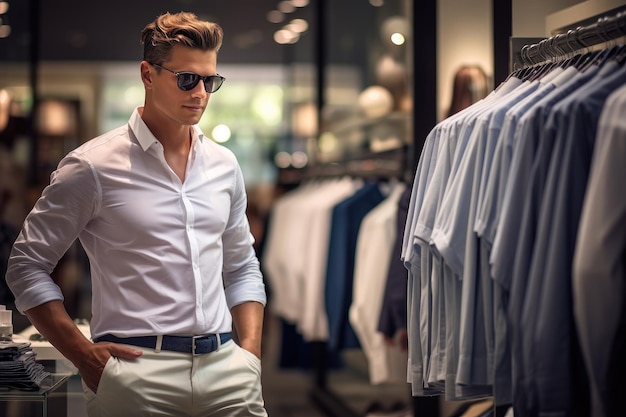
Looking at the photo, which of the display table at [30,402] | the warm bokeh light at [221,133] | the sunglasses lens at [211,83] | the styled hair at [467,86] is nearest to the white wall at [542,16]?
the sunglasses lens at [211,83]

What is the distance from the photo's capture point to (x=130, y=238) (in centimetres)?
275

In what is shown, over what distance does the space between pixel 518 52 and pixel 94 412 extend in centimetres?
180

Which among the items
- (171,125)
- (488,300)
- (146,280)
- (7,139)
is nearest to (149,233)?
(146,280)

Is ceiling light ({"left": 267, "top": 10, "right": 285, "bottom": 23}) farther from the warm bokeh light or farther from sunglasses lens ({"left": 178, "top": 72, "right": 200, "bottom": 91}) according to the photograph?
sunglasses lens ({"left": 178, "top": 72, "right": 200, "bottom": 91})

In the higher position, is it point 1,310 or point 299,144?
point 299,144

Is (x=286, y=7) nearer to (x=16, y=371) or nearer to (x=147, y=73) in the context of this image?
(x=147, y=73)

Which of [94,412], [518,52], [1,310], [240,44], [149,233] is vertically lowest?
[94,412]

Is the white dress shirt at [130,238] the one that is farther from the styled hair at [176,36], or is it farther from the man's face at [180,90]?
the styled hair at [176,36]

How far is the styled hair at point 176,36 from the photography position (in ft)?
9.18

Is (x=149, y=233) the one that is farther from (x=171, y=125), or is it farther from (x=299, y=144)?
(x=299, y=144)

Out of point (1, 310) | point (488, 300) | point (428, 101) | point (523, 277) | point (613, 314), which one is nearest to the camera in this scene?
point (613, 314)

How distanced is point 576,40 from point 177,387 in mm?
1475

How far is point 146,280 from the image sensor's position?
2740mm

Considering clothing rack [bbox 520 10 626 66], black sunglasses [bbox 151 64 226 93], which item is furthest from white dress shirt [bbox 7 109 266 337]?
clothing rack [bbox 520 10 626 66]
